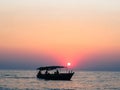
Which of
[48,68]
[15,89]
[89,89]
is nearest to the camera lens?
[15,89]

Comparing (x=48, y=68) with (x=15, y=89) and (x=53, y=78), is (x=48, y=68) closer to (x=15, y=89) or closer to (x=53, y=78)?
(x=53, y=78)

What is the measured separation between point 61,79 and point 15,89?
22.9 m

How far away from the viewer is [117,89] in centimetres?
6506

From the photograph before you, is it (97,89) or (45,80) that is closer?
(97,89)

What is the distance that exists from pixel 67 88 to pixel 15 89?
416 inches

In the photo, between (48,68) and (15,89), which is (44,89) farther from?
(48,68)

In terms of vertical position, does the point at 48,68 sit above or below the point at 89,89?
above

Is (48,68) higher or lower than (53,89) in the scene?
higher

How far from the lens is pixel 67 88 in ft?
209

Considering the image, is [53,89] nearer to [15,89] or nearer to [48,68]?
[15,89]

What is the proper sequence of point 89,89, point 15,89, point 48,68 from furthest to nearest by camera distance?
point 48,68 < point 89,89 < point 15,89

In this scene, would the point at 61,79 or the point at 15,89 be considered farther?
the point at 61,79

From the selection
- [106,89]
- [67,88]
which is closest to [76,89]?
[67,88]

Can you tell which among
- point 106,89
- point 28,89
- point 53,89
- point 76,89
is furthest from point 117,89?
point 28,89
